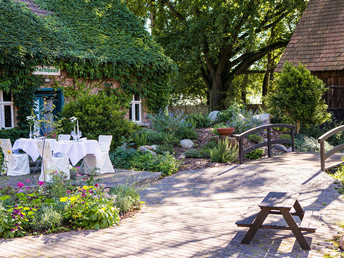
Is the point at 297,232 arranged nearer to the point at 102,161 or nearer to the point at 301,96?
the point at 102,161

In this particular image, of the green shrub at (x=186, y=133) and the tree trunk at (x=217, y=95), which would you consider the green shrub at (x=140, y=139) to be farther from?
the tree trunk at (x=217, y=95)

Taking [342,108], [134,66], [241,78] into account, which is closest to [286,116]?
[342,108]

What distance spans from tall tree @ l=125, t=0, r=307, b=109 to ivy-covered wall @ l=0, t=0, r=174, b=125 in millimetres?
6182

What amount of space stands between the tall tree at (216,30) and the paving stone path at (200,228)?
1511cm

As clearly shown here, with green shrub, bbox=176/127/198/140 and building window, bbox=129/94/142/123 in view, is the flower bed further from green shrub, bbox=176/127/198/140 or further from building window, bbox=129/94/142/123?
building window, bbox=129/94/142/123

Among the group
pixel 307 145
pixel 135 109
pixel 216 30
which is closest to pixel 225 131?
pixel 307 145

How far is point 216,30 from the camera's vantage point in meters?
23.5

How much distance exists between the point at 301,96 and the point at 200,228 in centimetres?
1177

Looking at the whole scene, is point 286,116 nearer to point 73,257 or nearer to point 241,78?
point 73,257

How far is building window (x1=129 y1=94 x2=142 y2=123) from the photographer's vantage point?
18078 mm

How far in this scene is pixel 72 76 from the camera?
613 inches

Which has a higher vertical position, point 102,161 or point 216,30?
point 216,30

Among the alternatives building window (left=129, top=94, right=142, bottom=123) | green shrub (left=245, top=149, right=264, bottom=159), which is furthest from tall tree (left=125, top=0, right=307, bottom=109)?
green shrub (left=245, top=149, right=264, bottom=159)

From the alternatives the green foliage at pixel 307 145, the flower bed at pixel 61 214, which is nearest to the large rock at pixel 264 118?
the green foliage at pixel 307 145
